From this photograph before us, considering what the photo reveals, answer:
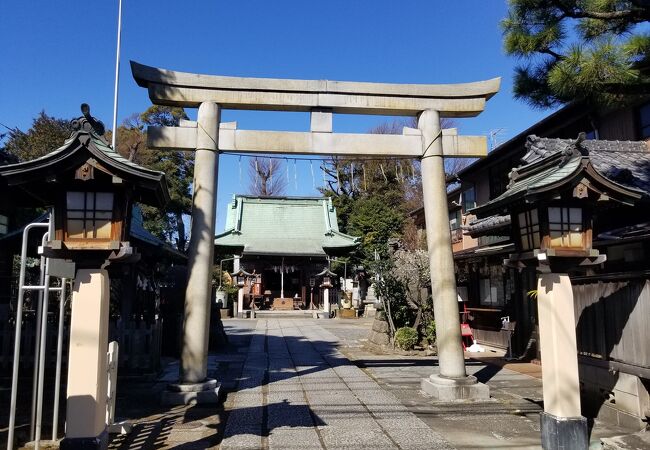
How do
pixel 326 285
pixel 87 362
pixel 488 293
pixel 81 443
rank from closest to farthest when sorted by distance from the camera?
pixel 81 443 → pixel 87 362 → pixel 488 293 → pixel 326 285

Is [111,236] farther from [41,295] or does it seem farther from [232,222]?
[232,222]

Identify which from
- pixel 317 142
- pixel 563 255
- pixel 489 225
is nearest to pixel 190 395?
pixel 317 142

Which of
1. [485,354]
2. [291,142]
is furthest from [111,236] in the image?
[485,354]

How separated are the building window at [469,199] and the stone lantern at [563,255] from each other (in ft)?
42.6

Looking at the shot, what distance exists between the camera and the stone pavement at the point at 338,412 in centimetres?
571

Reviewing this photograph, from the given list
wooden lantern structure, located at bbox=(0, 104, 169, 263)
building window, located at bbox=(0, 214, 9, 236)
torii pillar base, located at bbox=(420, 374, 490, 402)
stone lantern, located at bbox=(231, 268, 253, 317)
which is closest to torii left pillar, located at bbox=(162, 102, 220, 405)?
wooden lantern structure, located at bbox=(0, 104, 169, 263)

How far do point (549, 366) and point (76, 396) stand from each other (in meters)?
5.30

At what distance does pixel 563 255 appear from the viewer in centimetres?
562

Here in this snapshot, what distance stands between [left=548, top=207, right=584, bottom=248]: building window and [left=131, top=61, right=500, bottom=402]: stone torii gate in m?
2.61

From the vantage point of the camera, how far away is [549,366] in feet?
18.7

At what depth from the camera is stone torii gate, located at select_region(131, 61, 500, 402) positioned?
25.5 feet

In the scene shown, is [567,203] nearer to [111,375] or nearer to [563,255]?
[563,255]

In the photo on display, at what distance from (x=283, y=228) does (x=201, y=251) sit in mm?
26377

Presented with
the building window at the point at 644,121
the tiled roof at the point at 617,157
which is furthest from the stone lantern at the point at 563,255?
the building window at the point at 644,121
